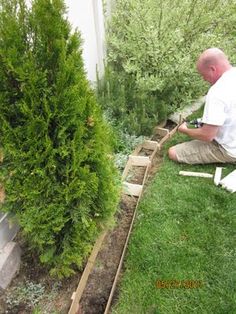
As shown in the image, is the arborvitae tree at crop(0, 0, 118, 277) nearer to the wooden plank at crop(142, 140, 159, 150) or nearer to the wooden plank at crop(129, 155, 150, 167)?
the wooden plank at crop(129, 155, 150, 167)

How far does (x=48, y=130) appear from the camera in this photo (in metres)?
1.93

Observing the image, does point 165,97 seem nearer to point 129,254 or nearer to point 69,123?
point 129,254

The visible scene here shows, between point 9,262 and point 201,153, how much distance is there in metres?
2.43

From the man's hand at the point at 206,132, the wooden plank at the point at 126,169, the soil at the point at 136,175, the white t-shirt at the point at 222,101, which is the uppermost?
the white t-shirt at the point at 222,101

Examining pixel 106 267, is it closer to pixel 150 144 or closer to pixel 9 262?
pixel 9 262

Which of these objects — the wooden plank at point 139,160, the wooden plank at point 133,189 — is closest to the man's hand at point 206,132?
the wooden plank at point 139,160

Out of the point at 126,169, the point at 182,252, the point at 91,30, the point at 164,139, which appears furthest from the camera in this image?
the point at 91,30

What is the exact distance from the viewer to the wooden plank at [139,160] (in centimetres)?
369

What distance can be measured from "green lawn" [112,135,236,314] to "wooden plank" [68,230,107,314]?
0.28 metres

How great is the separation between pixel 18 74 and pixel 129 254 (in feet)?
5.74

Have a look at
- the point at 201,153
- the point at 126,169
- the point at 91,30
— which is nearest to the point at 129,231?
the point at 126,169

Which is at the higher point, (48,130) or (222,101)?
(48,130)

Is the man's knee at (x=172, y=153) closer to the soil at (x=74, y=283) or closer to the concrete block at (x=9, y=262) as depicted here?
the soil at (x=74, y=283)

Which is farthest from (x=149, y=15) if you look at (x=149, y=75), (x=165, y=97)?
(x=165, y=97)
